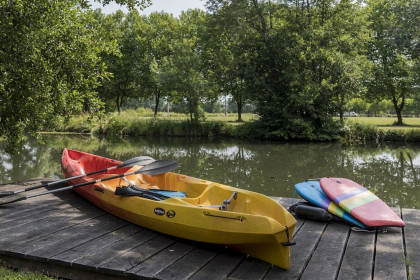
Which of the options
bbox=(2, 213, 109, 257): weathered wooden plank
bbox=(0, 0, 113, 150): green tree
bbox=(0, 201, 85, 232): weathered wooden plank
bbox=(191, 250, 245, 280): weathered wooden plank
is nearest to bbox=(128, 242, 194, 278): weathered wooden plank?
bbox=(191, 250, 245, 280): weathered wooden plank

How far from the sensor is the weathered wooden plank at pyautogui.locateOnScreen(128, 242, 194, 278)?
3.24 m

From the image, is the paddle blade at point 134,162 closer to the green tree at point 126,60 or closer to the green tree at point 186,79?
the green tree at point 186,79

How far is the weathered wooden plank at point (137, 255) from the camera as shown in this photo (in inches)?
131

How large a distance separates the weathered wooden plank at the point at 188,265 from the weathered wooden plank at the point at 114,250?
60cm

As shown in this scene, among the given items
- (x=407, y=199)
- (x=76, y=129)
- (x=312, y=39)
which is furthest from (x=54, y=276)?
(x=76, y=129)

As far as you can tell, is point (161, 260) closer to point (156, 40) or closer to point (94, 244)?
point (94, 244)

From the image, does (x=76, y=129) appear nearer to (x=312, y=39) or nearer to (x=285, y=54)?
(x=285, y=54)

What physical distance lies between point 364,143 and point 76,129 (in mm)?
17805

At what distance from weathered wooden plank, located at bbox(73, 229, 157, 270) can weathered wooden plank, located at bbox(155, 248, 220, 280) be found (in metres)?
0.60

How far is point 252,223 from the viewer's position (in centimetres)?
335

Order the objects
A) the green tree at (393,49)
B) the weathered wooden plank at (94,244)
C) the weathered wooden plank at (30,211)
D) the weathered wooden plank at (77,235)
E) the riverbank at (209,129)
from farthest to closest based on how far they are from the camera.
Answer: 1. the green tree at (393,49)
2. the riverbank at (209,129)
3. the weathered wooden plank at (30,211)
4. the weathered wooden plank at (77,235)
5. the weathered wooden plank at (94,244)

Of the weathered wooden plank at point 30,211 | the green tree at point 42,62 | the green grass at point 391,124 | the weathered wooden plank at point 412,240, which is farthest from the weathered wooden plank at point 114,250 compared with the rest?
the green grass at point 391,124

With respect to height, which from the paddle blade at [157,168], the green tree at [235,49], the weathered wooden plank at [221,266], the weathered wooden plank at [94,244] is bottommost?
the weathered wooden plank at [221,266]

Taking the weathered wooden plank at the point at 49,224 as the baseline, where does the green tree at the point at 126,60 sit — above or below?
above
